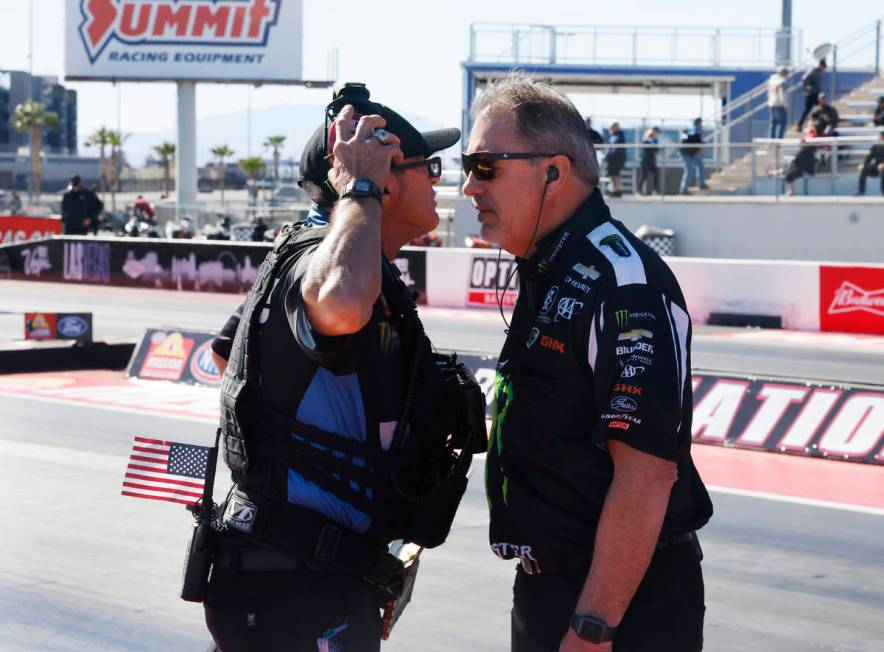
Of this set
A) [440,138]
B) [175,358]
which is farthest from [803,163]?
[440,138]

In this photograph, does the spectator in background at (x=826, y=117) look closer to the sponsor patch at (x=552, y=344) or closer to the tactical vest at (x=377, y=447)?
the tactical vest at (x=377, y=447)

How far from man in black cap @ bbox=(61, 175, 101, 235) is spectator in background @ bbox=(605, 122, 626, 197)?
12246 millimetres

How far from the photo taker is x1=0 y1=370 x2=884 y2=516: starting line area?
8.82 m

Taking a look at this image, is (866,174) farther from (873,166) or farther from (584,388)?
(584,388)

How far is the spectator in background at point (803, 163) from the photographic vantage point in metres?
27.7

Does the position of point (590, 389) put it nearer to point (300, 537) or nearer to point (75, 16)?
point (300, 537)

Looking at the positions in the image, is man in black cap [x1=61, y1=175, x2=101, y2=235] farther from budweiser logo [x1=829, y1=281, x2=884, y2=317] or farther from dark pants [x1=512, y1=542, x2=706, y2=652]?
dark pants [x1=512, y1=542, x2=706, y2=652]

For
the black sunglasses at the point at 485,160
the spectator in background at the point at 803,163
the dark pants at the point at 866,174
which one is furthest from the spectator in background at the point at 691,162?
the black sunglasses at the point at 485,160

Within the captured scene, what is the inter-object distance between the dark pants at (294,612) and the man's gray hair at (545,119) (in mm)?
1160

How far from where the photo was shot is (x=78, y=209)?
32.2 meters

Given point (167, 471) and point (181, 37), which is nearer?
point (167, 471)

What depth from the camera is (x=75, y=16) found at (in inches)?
1973

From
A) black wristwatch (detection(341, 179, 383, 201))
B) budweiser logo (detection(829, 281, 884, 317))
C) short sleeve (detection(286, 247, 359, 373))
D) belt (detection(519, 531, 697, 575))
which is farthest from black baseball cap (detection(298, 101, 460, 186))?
budweiser logo (detection(829, 281, 884, 317))

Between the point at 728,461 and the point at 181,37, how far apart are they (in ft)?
143
